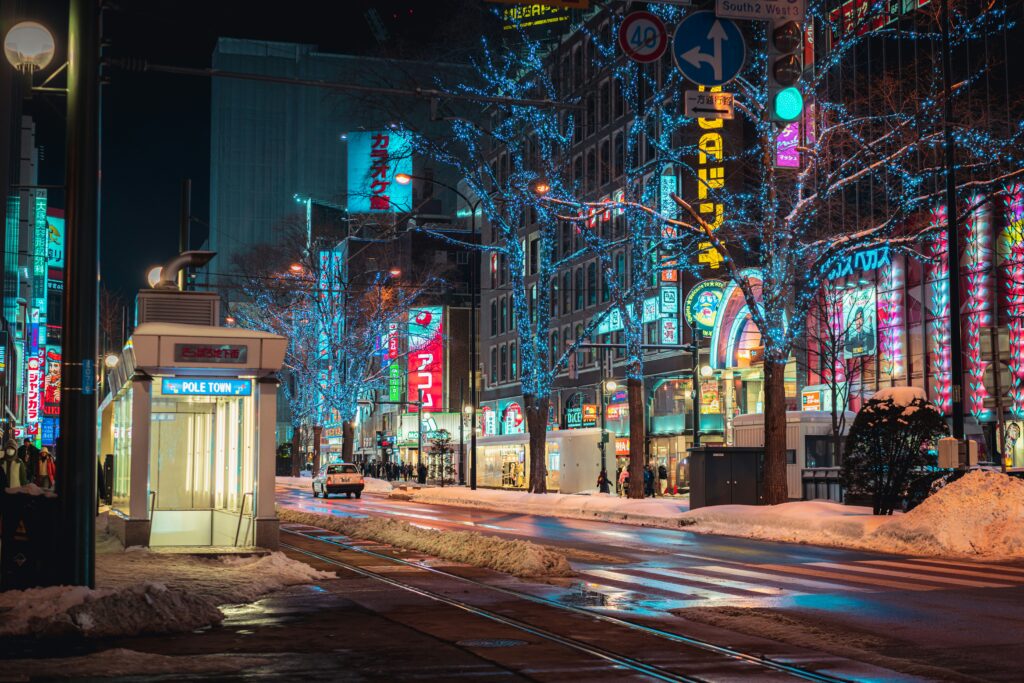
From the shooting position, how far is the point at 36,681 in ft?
29.0

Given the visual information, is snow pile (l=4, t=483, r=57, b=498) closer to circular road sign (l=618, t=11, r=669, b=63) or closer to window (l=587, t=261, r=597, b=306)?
circular road sign (l=618, t=11, r=669, b=63)

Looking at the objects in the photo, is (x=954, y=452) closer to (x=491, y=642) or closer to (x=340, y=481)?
(x=491, y=642)

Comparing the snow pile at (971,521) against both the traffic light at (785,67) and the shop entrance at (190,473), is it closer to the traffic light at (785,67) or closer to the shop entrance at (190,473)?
the traffic light at (785,67)

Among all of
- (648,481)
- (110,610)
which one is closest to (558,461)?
(648,481)

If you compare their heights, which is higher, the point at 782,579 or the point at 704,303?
A: the point at 704,303

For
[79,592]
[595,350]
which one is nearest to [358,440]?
[595,350]

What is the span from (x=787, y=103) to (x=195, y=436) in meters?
12.9

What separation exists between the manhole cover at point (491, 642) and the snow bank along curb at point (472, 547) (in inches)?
230

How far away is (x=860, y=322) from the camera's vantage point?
5403 centimetres

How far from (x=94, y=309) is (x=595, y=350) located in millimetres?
65727

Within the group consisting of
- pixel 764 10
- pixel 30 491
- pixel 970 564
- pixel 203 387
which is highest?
pixel 764 10

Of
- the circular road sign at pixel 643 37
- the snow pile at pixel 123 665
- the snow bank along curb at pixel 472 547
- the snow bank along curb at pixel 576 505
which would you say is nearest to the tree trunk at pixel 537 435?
the snow bank along curb at pixel 576 505

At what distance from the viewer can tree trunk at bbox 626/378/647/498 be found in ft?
133

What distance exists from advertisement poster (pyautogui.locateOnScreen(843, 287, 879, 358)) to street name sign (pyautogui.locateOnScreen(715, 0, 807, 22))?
3695 cm
